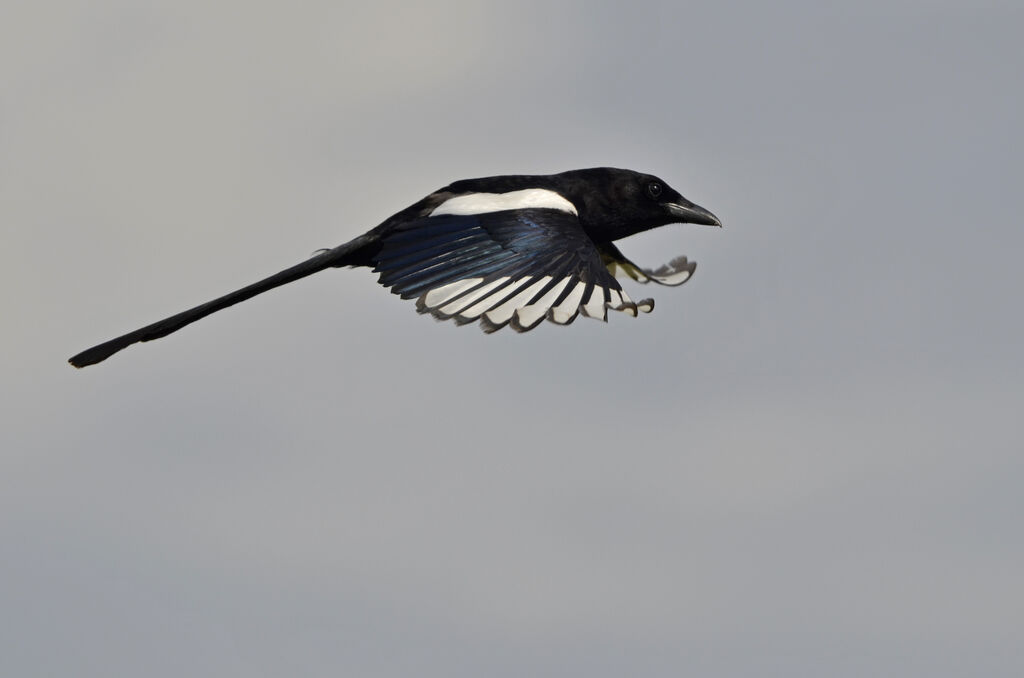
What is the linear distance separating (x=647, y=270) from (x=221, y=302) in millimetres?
2883

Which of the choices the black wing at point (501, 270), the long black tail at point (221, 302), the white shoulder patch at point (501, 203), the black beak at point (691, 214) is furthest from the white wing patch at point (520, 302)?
the black beak at point (691, 214)

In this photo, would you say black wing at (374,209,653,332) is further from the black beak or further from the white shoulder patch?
the black beak

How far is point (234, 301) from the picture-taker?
9609 millimetres

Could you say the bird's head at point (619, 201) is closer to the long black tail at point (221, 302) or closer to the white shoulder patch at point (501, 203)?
the white shoulder patch at point (501, 203)

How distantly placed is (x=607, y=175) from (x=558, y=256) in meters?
1.64

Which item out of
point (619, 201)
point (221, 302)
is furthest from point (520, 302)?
point (619, 201)

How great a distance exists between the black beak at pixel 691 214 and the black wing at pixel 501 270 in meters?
1.28

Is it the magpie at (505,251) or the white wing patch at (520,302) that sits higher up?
the magpie at (505,251)

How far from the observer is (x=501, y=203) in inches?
386

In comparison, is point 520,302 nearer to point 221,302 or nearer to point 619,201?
point 221,302

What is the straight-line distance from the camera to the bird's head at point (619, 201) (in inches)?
413

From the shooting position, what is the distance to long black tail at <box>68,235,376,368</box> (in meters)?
9.61

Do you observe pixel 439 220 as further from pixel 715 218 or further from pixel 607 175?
pixel 715 218

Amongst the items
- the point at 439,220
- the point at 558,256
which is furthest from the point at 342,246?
the point at 558,256
